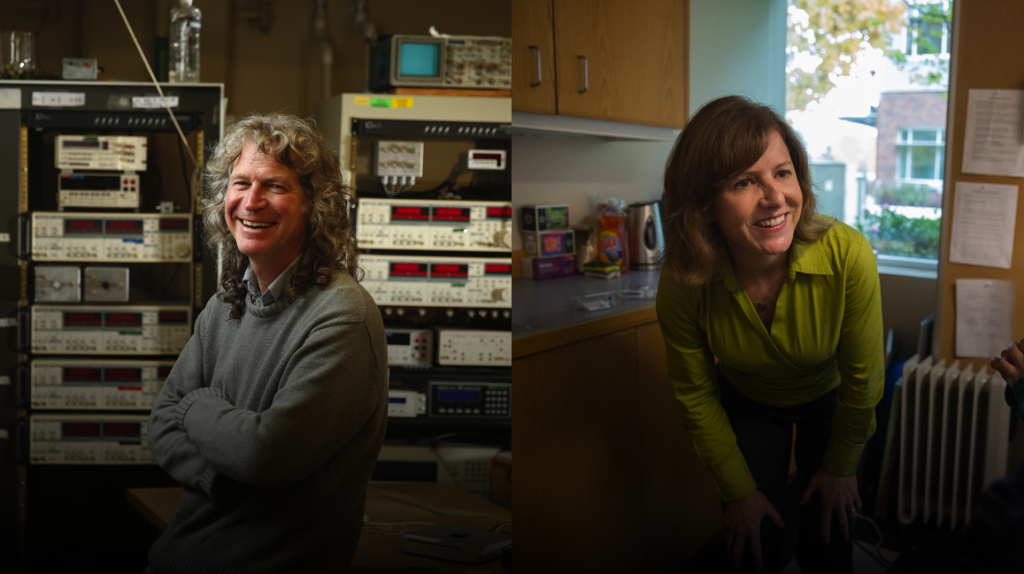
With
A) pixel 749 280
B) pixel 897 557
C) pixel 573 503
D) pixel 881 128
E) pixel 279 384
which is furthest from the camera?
pixel 881 128

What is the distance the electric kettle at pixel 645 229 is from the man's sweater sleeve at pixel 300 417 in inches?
38.4

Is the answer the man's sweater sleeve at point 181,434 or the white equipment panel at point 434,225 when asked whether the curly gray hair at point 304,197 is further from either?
the white equipment panel at point 434,225

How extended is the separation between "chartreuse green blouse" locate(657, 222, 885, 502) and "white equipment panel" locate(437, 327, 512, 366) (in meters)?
0.92

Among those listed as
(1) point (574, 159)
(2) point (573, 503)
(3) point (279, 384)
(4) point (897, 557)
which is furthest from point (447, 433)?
(4) point (897, 557)

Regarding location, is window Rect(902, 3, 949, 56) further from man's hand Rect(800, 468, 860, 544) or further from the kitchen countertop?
man's hand Rect(800, 468, 860, 544)

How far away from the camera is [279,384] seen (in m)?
1.09

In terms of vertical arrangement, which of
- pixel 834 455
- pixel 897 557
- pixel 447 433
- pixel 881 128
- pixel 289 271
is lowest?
pixel 897 557

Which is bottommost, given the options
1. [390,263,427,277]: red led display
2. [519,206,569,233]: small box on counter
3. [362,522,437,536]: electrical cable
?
[362,522,437,536]: electrical cable

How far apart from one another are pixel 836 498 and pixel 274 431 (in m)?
1.01

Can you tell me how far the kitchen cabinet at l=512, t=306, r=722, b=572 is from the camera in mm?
1396

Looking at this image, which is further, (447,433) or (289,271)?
(447,433)

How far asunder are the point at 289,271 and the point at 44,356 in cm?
120

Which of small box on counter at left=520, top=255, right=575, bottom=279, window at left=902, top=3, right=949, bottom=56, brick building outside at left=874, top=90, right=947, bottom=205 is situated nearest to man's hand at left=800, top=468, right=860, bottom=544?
small box on counter at left=520, top=255, right=575, bottom=279

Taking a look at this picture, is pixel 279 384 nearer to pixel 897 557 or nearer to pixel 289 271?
pixel 289 271
